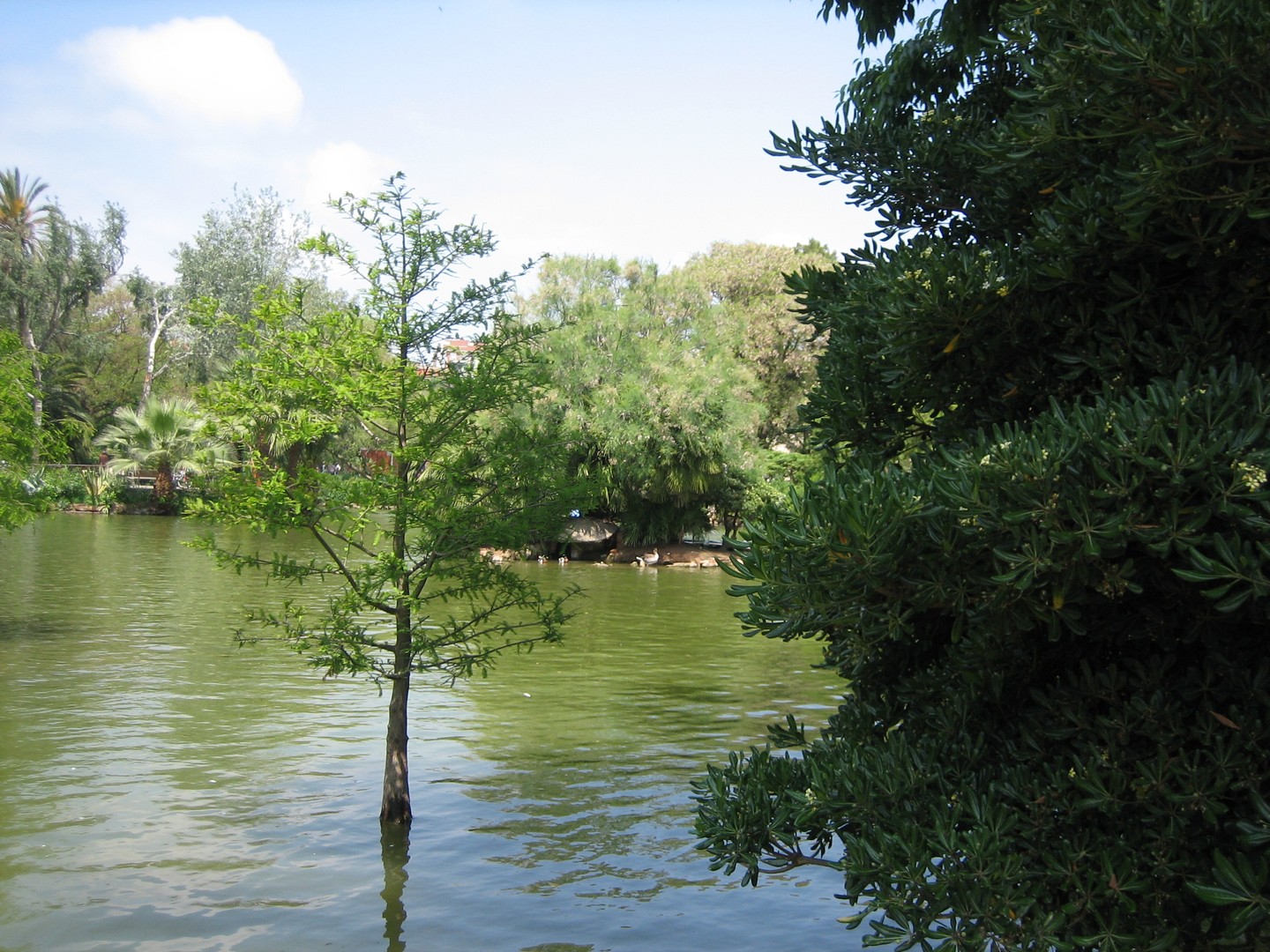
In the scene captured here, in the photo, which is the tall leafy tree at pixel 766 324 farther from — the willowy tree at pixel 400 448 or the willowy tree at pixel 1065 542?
the willowy tree at pixel 1065 542

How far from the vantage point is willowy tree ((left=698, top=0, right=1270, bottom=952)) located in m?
3.00

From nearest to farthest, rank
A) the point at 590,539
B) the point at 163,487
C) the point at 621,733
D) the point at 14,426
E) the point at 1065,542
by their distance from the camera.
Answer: the point at 1065,542, the point at 621,733, the point at 14,426, the point at 590,539, the point at 163,487

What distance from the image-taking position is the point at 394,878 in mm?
7719

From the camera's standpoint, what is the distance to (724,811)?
4109 millimetres

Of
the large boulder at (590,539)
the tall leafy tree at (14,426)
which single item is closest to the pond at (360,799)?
the tall leafy tree at (14,426)

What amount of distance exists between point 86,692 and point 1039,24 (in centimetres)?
1220

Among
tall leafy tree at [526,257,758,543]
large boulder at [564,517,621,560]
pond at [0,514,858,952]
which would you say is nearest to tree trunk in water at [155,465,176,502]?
tall leafy tree at [526,257,758,543]

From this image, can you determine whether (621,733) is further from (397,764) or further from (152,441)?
(152,441)

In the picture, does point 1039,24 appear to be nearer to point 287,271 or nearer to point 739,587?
point 739,587

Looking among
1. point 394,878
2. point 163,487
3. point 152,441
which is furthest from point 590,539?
point 394,878

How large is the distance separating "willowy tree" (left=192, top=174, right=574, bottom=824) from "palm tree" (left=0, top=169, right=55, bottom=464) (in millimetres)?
41674

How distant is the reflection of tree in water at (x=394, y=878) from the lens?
22.4 ft

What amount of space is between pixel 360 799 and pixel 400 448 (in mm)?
3111

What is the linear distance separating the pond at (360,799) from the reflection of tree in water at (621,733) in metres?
0.04
